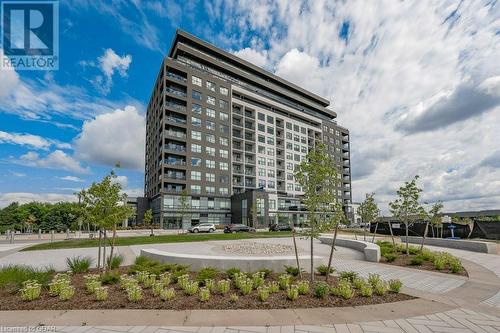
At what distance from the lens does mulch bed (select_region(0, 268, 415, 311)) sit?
6352 millimetres

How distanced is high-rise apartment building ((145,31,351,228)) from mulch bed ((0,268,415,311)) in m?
40.3

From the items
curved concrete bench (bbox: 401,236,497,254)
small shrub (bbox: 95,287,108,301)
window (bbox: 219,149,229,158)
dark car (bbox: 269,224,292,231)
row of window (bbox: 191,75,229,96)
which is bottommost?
dark car (bbox: 269,224,292,231)

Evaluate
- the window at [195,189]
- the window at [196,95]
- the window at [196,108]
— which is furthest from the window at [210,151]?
the window at [196,95]

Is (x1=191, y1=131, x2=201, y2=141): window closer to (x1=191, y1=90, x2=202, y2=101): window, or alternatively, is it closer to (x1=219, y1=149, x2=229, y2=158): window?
(x1=219, y1=149, x2=229, y2=158): window

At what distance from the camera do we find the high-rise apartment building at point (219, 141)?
58094 mm

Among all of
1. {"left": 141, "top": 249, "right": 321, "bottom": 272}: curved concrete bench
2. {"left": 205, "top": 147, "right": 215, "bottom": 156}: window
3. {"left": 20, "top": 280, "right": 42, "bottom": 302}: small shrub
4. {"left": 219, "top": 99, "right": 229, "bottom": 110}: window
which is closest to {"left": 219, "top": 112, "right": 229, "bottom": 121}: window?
{"left": 219, "top": 99, "right": 229, "bottom": 110}: window

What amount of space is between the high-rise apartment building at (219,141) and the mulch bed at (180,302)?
40.3 meters

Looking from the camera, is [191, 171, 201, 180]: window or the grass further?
[191, 171, 201, 180]: window

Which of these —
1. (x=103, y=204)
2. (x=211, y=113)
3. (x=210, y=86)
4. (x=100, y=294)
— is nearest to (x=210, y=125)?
(x=211, y=113)

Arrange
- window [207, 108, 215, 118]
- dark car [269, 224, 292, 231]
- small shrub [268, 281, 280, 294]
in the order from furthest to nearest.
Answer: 1. window [207, 108, 215, 118]
2. dark car [269, 224, 292, 231]
3. small shrub [268, 281, 280, 294]

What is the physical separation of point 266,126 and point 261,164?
1092 centimetres

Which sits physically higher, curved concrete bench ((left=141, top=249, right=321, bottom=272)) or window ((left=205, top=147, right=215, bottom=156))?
window ((left=205, top=147, right=215, bottom=156))

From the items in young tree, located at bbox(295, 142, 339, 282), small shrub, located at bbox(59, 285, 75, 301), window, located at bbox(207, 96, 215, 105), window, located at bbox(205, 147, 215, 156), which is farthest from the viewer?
window, located at bbox(207, 96, 215, 105)

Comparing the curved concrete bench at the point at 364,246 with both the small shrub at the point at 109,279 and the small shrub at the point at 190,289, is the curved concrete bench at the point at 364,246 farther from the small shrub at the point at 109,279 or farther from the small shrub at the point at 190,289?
the small shrub at the point at 109,279
